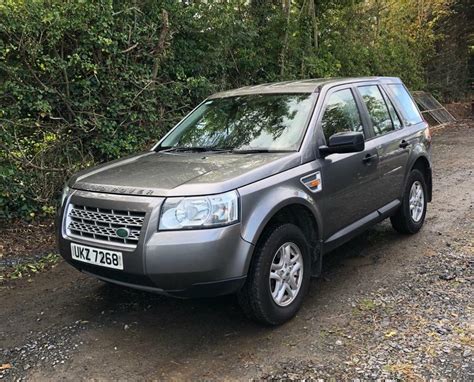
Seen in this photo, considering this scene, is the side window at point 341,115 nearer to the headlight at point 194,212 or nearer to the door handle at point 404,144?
the door handle at point 404,144

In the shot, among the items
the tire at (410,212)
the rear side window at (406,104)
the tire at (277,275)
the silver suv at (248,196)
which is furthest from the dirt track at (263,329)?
the rear side window at (406,104)

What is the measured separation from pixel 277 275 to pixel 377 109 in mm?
2329

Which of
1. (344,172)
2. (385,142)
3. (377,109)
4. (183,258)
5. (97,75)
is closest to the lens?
(183,258)

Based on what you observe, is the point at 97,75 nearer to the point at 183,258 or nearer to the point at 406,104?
the point at 406,104

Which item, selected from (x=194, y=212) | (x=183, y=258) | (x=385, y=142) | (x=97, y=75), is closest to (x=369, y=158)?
(x=385, y=142)

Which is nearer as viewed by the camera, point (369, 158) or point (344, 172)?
point (344, 172)

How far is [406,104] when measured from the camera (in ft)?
18.4

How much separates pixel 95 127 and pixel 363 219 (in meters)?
3.96

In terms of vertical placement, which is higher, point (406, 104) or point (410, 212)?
point (406, 104)

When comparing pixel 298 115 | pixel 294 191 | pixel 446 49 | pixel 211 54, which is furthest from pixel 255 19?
pixel 446 49

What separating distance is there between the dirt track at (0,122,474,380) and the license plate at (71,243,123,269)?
60cm

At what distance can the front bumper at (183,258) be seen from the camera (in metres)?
3.06

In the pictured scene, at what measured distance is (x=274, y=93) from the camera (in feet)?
14.8

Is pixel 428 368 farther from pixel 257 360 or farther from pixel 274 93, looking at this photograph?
pixel 274 93
